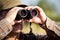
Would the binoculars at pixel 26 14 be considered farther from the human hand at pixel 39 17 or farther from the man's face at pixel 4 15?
the man's face at pixel 4 15

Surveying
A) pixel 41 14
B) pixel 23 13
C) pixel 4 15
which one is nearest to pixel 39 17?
pixel 41 14

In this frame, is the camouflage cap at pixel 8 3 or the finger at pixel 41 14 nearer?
the finger at pixel 41 14

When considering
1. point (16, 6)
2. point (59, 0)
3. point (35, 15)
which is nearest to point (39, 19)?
point (35, 15)

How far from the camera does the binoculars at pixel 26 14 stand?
2.76 m

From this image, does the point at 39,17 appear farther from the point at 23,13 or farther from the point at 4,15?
the point at 4,15

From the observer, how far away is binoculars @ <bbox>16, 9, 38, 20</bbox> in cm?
276

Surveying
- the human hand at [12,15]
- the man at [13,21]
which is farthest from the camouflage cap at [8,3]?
the human hand at [12,15]

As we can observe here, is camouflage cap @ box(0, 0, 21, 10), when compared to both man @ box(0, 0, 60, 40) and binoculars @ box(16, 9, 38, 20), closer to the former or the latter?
man @ box(0, 0, 60, 40)

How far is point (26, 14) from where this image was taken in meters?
2.79

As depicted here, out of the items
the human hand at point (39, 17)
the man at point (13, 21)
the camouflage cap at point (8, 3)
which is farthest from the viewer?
the camouflage cap at point (8, 3)

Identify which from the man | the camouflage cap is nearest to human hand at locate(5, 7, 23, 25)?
the man

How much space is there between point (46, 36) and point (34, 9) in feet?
1.11

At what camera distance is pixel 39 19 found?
112 inches

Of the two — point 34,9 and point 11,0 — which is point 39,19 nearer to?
point 34,9
